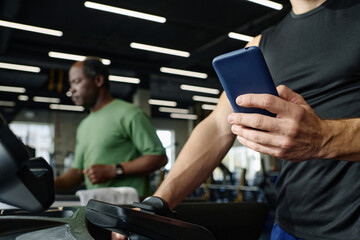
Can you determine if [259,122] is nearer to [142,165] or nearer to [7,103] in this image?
[142,165]

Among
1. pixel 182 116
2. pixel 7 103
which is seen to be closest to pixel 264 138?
pixel 7 103

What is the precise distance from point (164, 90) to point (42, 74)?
13.9ft

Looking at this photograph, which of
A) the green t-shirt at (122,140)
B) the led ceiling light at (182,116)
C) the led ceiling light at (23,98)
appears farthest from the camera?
the led ceiling light at (182,116)

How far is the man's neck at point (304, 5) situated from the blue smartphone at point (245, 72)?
1.95 ft

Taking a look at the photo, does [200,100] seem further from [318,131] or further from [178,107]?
[318,131]

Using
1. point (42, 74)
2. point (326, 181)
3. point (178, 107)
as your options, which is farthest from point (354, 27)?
point (178, 107)

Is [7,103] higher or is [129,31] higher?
[129,31]

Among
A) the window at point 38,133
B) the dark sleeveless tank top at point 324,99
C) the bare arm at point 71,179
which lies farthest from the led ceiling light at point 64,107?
the dark sleeveless tank top at point 324,99

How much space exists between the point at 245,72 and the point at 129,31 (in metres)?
7.50

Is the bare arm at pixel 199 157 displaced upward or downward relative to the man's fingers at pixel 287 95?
downward

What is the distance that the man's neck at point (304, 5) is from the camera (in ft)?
3.57

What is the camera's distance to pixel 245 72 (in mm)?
607

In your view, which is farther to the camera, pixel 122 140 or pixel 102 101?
pixel 102 101

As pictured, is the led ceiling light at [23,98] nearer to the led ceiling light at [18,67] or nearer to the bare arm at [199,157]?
the led ceiling light at [18,67]
